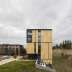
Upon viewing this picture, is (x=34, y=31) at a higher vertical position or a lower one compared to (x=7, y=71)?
higher

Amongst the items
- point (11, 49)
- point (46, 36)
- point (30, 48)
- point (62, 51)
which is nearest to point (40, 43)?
point (30, 48)

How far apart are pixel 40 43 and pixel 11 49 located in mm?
16708

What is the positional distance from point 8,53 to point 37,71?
103 ft

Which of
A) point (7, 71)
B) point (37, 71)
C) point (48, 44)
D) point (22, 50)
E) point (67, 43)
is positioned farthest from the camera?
point (67, 43)

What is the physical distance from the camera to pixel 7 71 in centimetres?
2191

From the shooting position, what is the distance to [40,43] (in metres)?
40.8

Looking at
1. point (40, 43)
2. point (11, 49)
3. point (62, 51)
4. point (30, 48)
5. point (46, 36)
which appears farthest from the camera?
point (62, 51)

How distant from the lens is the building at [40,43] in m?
38.9

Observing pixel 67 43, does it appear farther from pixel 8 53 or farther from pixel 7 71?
pixel 7 71

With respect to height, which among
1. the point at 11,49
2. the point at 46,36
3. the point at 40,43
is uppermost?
the point at 46,36

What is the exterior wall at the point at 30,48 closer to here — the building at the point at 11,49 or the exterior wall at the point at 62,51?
the building at the point at 11,49

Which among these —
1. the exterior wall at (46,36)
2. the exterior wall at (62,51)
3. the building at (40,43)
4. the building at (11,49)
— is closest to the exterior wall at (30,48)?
the building at (40,43)

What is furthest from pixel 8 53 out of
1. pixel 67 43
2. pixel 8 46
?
pixel 67 43

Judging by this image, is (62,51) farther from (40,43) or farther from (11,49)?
(40,43)
